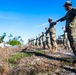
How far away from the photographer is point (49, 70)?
7.32 meters

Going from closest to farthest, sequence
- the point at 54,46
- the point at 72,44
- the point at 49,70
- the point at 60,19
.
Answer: the point at 49,70
the point at 72,44
the point at 60,19
the point at 54,46

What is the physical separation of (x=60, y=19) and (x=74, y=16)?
1.83m

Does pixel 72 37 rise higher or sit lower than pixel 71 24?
lower

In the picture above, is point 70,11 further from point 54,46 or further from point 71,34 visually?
point 54,46

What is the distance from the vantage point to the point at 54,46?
629 inches

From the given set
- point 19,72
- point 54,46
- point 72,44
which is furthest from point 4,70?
point 54,46

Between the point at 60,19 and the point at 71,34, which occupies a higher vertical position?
the point at 60,19

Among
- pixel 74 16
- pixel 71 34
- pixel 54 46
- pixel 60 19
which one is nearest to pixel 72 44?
pixel 71 34

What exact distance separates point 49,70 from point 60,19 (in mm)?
3809

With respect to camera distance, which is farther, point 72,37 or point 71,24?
point 71,24

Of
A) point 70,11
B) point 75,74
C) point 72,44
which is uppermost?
point 70,11

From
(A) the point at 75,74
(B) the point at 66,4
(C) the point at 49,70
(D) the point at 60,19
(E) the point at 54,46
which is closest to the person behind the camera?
(A) the point at 75,74

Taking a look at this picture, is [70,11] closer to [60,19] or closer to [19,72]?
[60,19]

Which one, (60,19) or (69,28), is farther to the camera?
(60,19)
